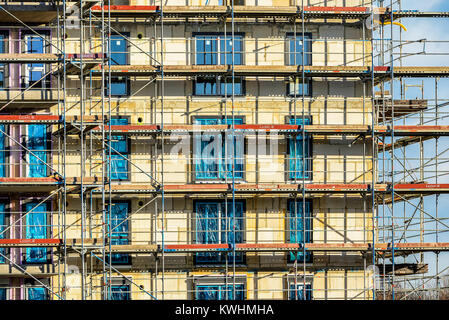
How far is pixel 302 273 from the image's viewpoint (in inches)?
1048

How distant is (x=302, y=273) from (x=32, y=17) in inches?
433

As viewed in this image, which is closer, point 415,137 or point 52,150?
point 52,150

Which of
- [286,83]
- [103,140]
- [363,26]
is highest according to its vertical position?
[363,26]

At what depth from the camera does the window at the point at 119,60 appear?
26906 mm

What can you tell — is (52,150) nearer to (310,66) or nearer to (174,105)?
(174,105)

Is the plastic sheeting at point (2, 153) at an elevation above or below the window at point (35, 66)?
below

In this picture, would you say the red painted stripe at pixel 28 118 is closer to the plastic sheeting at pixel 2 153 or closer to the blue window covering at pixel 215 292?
the plastic sheeting at pixel 2 153

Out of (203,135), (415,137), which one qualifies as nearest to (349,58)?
(415,137)

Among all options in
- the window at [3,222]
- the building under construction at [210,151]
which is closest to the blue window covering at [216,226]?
the building under construction at [210,151]

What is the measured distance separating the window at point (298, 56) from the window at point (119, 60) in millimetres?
4914

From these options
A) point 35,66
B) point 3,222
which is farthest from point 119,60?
point 3,222

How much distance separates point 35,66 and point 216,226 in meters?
7.23

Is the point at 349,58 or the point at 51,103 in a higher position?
the point at 349,58

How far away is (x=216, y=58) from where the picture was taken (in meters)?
27.2
